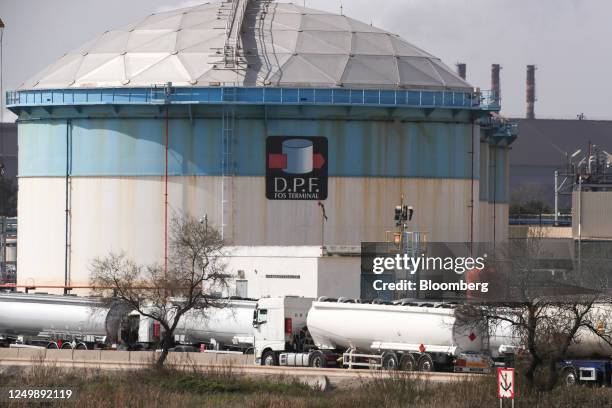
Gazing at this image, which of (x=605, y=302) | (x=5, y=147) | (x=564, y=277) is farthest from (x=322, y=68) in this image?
(x=5, y=147)

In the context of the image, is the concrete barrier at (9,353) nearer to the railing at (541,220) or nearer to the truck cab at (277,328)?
the truck cab at (277,328)

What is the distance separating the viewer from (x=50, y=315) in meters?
64.3

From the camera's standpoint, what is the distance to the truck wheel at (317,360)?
57.2m

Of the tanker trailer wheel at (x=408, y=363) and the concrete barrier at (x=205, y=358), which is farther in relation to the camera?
the concrete barrier at (x=205, y=358)

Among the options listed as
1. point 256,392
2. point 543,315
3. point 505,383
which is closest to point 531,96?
point 543,315

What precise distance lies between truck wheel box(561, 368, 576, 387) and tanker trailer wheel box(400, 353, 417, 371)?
219 inches

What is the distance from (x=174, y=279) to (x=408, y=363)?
12645 mm

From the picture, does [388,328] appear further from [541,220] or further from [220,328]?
[541,220]

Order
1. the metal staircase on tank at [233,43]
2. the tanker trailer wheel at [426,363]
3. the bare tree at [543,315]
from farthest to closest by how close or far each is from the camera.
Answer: the metal staircase on tank at [233,43] < the tanker trailer wheel at [426,363] < the bare tree at [543,315]

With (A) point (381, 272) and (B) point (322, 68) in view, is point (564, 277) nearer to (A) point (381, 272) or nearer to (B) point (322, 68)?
(A) point (381, 272)

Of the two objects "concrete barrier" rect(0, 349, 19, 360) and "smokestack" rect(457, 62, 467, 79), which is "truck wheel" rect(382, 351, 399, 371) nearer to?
"concrete barrier" rect(0, 349, 19, 360)

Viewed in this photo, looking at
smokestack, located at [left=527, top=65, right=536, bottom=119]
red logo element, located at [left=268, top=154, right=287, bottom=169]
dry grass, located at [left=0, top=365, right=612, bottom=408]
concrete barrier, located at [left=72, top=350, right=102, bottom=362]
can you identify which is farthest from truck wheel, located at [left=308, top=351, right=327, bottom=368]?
smokestack, located at [left=527, top=65, right=536, bottom=119]

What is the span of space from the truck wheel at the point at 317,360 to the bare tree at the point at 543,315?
6.57m

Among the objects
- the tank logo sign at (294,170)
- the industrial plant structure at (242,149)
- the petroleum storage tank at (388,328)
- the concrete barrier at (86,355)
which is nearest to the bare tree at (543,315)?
the petroleum storage tank at (388,328)
